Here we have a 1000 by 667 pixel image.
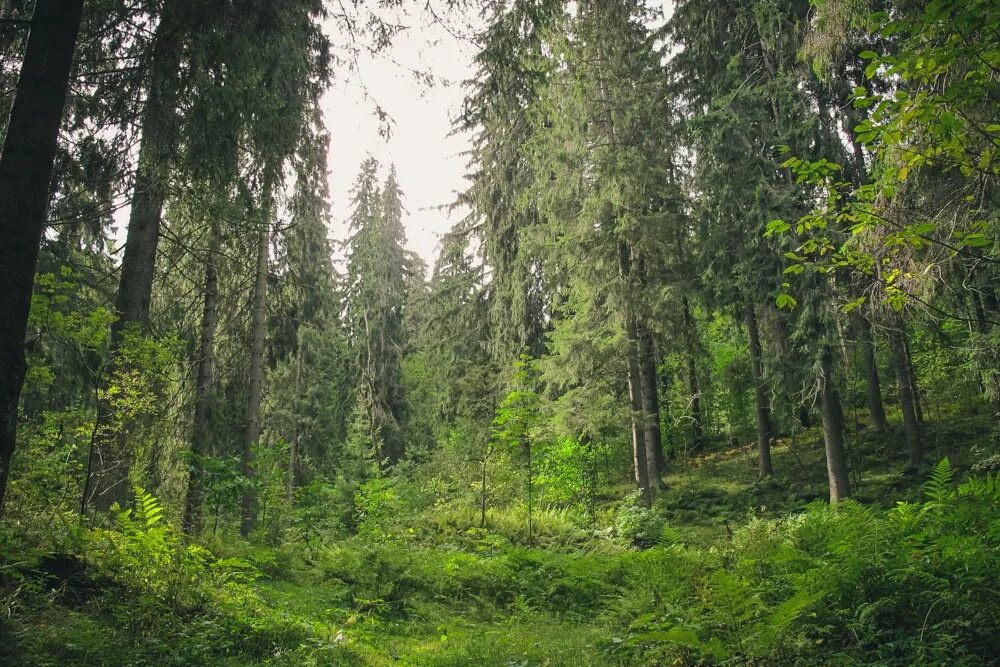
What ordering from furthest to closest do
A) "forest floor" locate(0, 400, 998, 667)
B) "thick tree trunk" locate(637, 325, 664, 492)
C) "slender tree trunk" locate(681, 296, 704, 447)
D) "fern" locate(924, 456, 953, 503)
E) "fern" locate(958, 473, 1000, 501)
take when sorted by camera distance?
"slender tree trunk" locate(681, 296, 704, 447) < "thick tree trunk" locate(637, 325, 664, 492) < "fern" locate(924, 456, 953, 503) < "fern" locate(958, 473, 1000, 501) < "forest floor" locate(0, 400, 998, 667)

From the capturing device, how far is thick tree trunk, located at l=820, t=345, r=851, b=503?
12.0 meters

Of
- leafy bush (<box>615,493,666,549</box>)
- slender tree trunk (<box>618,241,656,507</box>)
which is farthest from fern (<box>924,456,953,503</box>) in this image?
slender tree trunk (<box>618,241,656,507</box>)

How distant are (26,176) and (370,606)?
5696mm

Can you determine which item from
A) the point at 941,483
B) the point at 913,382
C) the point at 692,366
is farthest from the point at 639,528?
the point at 913,382

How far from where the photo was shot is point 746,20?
14.1 m

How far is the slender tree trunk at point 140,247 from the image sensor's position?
5.41 metres

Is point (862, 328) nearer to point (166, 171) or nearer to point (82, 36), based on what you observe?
point (166, 171)

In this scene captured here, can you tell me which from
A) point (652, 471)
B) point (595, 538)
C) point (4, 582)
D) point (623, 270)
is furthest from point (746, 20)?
point (4, 582)

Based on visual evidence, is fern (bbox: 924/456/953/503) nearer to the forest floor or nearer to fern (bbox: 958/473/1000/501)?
fern (bbox: 958/473/1000/501)

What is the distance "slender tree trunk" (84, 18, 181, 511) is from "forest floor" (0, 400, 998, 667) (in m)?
1.63

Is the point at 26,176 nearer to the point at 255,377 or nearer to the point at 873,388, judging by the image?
the point at 255,377

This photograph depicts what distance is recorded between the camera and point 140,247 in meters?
8.16

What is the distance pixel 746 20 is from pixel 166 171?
518 inches

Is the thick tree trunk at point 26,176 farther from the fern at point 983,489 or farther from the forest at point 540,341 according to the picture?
the fern at point 983,489
